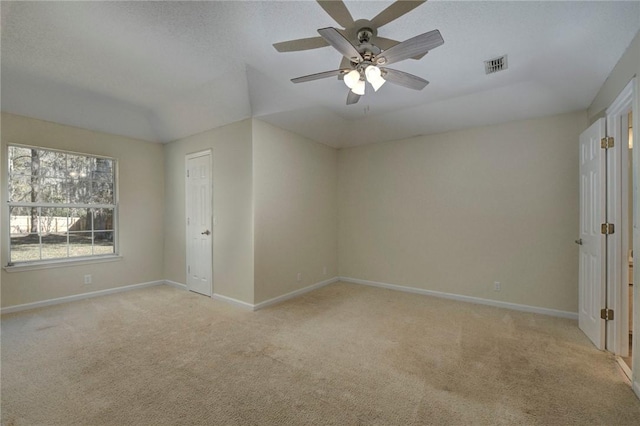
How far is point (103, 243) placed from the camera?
14.2 ft

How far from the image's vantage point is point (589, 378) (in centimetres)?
Result: 212

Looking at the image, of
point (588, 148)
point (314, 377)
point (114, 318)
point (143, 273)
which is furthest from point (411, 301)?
point (143, 273)

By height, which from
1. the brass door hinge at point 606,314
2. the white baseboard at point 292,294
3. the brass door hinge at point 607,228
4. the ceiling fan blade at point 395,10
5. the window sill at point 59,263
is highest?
the ceiling fan blade at point 395,10

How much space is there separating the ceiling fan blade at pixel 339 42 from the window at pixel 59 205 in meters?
4.22

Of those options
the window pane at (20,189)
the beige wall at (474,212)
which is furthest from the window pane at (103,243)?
the beige wall at (474,212)

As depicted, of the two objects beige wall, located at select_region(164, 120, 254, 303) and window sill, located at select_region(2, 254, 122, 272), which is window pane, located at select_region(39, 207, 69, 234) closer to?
window sill, located at select_region(2, 254, 122, 272)

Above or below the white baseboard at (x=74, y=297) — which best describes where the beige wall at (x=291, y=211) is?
above

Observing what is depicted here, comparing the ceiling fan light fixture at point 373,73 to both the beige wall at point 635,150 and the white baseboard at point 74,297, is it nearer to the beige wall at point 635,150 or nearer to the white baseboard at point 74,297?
the beige wall at point 635,150

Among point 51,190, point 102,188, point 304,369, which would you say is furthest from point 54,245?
point 304,369

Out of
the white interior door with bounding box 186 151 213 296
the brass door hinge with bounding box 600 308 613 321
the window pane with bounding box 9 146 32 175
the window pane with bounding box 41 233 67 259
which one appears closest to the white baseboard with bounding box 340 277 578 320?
the brass door hinge with bounding box 600 308 613 321

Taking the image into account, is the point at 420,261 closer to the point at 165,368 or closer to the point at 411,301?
the point at 411,301

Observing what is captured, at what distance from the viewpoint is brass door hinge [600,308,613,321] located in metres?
2.53

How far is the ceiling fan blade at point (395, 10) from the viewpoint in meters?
1.62

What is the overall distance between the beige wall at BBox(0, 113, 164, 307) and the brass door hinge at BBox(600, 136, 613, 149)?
5.90 metres
